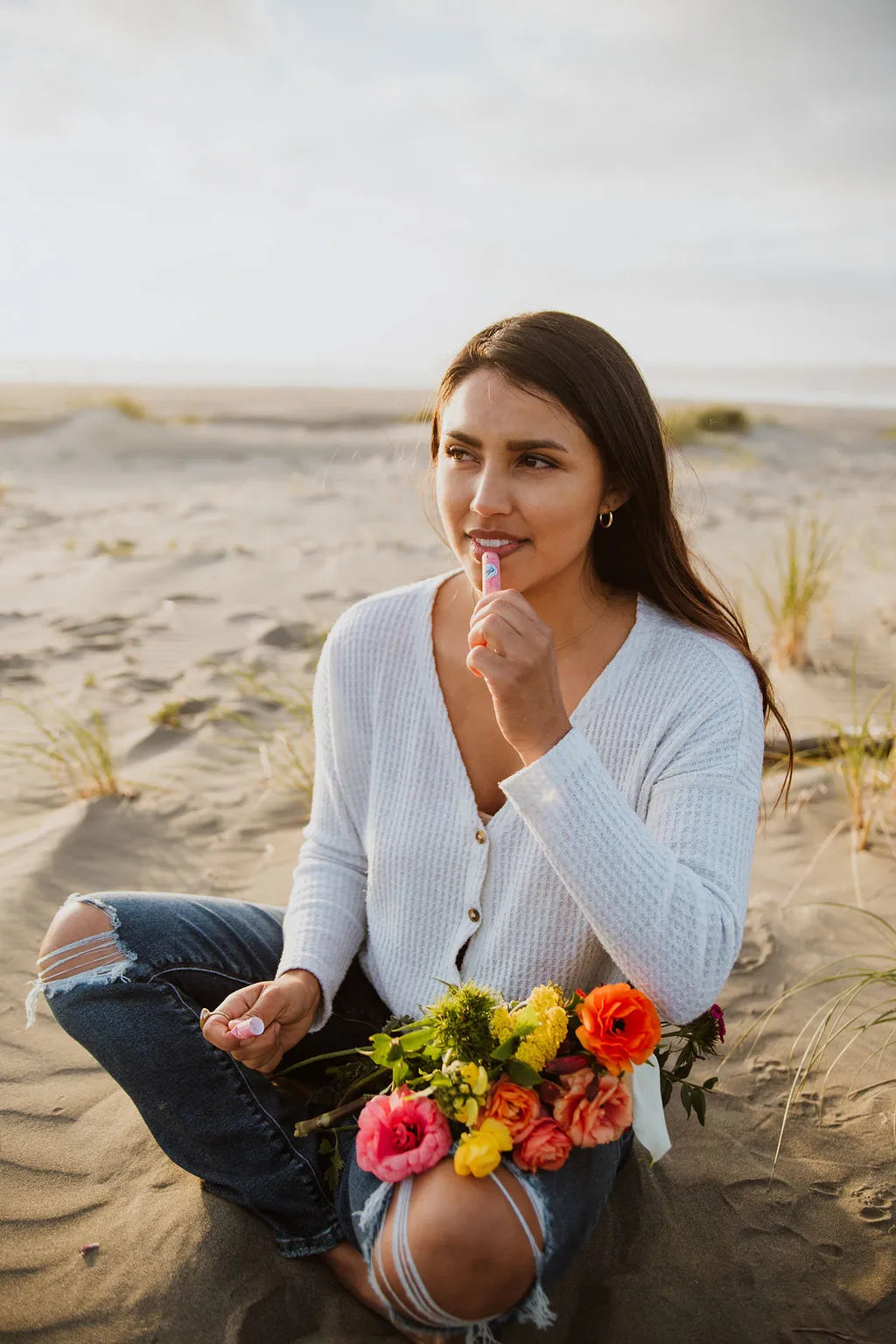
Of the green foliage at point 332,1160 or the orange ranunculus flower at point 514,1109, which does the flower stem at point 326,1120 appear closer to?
the green foliage at point 332,1160

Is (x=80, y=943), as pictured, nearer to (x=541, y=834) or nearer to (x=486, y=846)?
(x=486, y=846)

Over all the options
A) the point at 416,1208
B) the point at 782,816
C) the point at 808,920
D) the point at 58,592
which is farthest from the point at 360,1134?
the point at 58,592

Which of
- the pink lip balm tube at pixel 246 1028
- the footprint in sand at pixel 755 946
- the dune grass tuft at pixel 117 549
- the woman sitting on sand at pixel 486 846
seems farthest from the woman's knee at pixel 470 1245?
the dune grass tuft at pixel 117 549

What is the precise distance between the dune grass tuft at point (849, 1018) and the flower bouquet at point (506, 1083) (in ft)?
2.25

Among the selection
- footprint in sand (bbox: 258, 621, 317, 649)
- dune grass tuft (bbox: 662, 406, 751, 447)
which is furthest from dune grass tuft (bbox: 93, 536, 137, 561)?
dune grass tuft (bbox: 662, 406, 751, 447)

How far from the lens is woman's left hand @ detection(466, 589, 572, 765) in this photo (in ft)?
5.31

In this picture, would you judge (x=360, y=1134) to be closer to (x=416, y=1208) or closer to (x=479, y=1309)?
(x=416, y=1208)

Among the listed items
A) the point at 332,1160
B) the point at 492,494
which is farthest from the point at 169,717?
the point at 492,494

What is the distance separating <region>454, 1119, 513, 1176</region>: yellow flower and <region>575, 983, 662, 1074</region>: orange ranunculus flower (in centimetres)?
17

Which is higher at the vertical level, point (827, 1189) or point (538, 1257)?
point (538, 1257)

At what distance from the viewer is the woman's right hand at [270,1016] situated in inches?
69.3

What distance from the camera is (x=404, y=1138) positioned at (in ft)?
5.21

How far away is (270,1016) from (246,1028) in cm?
8

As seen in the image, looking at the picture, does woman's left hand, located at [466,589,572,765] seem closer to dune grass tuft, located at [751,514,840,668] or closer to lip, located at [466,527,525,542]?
Result: lip, located at [466,527,525,542]
